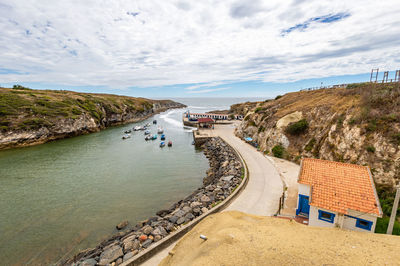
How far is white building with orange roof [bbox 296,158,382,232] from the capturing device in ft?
33.1

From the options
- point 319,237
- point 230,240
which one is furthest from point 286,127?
point 230,240

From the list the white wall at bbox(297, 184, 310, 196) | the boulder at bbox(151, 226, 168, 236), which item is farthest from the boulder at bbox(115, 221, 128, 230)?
the white wall at bbox(297, 184, 310, 196)

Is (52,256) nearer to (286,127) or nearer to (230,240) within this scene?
(230,240)

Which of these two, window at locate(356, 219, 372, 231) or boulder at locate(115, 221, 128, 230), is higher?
window at locate(356, 219, 372, 231)

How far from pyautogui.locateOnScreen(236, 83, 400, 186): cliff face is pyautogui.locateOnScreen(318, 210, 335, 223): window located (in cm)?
862

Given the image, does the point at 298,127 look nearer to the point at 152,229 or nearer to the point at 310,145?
the point at 310,145

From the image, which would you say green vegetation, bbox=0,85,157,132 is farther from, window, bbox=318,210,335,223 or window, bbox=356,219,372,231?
window, bbox=356,219,372,231

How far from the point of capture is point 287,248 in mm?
7328

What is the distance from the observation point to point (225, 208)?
15.1 m

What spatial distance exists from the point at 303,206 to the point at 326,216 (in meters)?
2.22

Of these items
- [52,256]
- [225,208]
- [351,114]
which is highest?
[351,114]

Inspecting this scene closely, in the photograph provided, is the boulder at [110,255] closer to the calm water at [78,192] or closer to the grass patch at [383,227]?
the calm water at [78,192]

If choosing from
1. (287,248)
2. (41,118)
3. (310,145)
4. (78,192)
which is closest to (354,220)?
(287,248)

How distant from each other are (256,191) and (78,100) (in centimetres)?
8365
